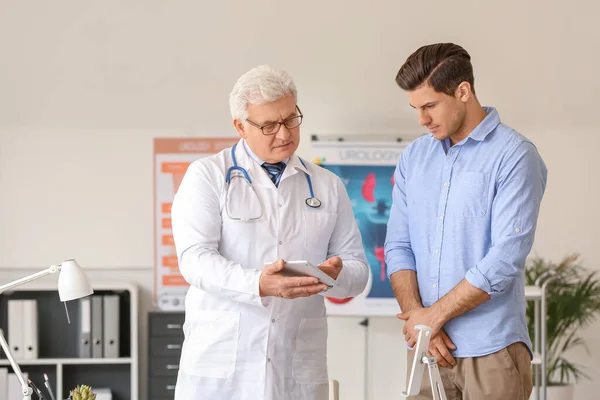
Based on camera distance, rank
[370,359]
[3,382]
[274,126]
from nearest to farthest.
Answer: [274,126]
[3,382]
[370,359]

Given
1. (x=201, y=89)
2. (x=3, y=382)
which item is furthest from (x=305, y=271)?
(x=3, y=382)

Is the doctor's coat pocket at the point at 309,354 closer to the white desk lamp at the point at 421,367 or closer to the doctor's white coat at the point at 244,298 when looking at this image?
the doctor's white coat at the point at 244,298

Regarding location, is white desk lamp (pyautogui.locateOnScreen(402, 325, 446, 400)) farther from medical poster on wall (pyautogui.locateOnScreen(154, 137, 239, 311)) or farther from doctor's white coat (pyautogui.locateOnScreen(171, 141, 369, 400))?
medical poster on wall (pyautogui.locateOnScreen(154, 137, 239, 311))

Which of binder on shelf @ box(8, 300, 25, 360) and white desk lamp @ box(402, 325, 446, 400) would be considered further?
binder on shelf @ box(8, 300, 25, 360)

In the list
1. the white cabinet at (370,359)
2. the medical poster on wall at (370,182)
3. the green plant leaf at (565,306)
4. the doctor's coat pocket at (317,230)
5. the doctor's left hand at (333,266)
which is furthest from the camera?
the white cabinet at (370,359)

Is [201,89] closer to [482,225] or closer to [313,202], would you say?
[313,202]

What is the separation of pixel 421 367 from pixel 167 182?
3.09 m

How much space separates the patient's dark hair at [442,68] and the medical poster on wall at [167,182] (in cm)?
274

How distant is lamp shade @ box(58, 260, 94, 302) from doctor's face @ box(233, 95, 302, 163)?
549 millimetres

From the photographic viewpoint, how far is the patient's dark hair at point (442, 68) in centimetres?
206

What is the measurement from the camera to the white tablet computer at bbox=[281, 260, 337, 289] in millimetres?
1898

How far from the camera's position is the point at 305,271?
6.34ft

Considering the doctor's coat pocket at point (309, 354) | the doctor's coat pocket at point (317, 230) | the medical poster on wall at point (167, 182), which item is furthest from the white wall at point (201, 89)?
the doctor's coat pocket at point (309, 354)

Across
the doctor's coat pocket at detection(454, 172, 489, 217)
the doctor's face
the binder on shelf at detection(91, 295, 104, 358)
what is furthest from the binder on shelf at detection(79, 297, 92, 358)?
the doctor's coat pocket at detection(454, 172, 489, 217)
